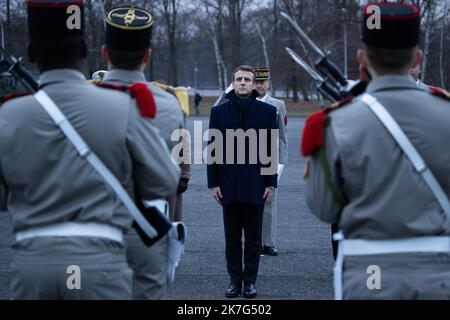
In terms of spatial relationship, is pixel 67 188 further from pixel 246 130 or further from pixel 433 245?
pixel 246 130

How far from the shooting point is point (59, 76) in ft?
12.5

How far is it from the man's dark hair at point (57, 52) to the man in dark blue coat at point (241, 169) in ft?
11.7

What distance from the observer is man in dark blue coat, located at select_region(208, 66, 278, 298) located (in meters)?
7.33

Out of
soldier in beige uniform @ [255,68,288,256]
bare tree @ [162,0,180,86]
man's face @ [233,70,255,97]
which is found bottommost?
bare tree @ [162,0,180,86]

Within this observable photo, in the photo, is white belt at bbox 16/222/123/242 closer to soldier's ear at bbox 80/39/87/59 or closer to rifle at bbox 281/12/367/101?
soldier's ear at bbox 80/39/87/59

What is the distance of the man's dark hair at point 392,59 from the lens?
12.3ft

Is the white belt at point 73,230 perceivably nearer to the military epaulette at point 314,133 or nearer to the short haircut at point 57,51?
the short haircut at point 57,51

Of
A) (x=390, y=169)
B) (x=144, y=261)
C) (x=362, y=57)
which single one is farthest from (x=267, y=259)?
(x=390, y=169)

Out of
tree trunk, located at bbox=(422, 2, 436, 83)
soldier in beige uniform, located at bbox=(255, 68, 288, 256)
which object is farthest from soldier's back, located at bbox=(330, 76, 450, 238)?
tree trunk, located at bbox=(422, 2, 436, 83)

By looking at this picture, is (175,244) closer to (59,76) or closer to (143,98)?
(143,98)

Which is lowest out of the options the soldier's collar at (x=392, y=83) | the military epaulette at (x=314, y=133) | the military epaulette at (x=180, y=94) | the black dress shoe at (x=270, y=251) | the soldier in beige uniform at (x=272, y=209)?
the black dress shoe at (x=270, y=251)

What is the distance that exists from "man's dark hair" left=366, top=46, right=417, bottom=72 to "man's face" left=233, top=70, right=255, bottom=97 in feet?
12.2

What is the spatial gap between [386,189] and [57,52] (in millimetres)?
1583

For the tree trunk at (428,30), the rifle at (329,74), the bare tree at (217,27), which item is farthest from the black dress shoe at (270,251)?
the bare tree at (217,27)
